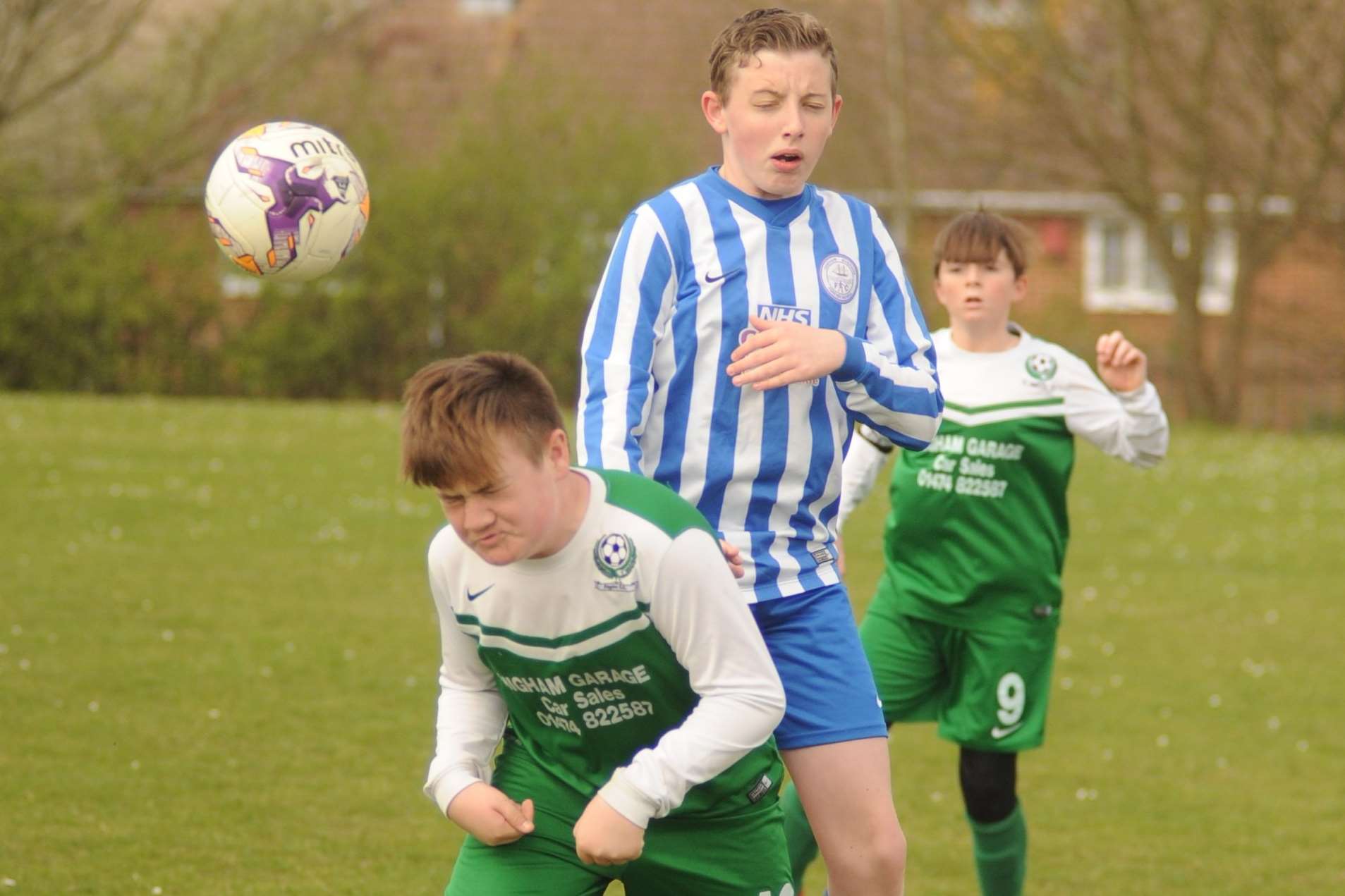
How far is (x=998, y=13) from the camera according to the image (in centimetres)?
2412

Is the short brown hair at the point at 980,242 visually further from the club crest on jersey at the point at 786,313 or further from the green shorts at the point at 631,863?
the green shorts at the point at 631,863

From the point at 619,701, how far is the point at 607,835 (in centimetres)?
32

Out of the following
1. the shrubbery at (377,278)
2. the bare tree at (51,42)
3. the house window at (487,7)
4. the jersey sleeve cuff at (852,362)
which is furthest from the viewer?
the house window at (487,7)

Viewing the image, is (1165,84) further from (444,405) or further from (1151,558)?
(444,405)

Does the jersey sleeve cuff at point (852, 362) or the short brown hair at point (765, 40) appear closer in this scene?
the jersey sleeve cuff at point (852, 362)

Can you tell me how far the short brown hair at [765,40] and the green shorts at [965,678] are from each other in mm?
2000

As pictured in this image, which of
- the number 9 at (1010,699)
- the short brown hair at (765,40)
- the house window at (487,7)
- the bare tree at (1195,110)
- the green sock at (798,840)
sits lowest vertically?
the green sock at (798,840)

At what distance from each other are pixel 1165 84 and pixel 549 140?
8838mm

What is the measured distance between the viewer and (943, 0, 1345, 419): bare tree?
856 inches

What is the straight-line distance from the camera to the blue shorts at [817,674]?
141 inches

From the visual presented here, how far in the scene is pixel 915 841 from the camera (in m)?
5.97

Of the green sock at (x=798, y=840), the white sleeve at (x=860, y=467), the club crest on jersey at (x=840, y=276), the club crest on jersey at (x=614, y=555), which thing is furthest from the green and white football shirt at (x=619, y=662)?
the white sleeve at (x=860, y=467)

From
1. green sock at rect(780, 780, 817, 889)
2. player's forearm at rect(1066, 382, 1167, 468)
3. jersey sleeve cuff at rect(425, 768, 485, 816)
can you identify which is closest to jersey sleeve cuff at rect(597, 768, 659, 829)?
jersey sleeve cuff at rect(425, 768, 485, 816)

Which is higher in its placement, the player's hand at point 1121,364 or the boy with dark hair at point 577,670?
the player's hand at point 1121,364
